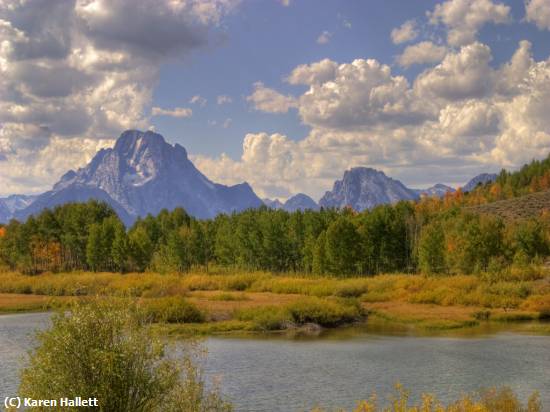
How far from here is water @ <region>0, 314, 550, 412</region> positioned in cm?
3544

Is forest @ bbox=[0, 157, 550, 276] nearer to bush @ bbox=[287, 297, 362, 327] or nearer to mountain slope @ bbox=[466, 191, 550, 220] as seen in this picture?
mountain slope @ bbox=[466, 191, 550, 220]

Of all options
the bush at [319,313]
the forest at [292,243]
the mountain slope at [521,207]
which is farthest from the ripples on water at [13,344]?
the mountain slope at [521,207]

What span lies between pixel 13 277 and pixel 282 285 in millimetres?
56936

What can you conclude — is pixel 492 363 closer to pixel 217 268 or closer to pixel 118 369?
pixel 118 369

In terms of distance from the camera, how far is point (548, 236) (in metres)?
123

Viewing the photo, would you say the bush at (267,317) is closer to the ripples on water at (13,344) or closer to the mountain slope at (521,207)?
the ripples on water at (13,344)

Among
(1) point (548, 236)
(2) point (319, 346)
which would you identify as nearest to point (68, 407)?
(2) point (319, 346)

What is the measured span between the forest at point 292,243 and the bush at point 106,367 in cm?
8328

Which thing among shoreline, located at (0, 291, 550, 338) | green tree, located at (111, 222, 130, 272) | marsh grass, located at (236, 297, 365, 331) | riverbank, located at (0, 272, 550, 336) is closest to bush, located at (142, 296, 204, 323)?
riverbank, located at (0, 272, 550, 336)

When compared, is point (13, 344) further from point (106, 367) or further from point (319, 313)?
point (106, 367)

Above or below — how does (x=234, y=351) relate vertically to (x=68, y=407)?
below

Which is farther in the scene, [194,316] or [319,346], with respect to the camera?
[194,316]

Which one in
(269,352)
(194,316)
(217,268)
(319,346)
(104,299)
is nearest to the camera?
(104,299)

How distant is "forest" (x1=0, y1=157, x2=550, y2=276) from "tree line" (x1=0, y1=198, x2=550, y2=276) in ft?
0.70
